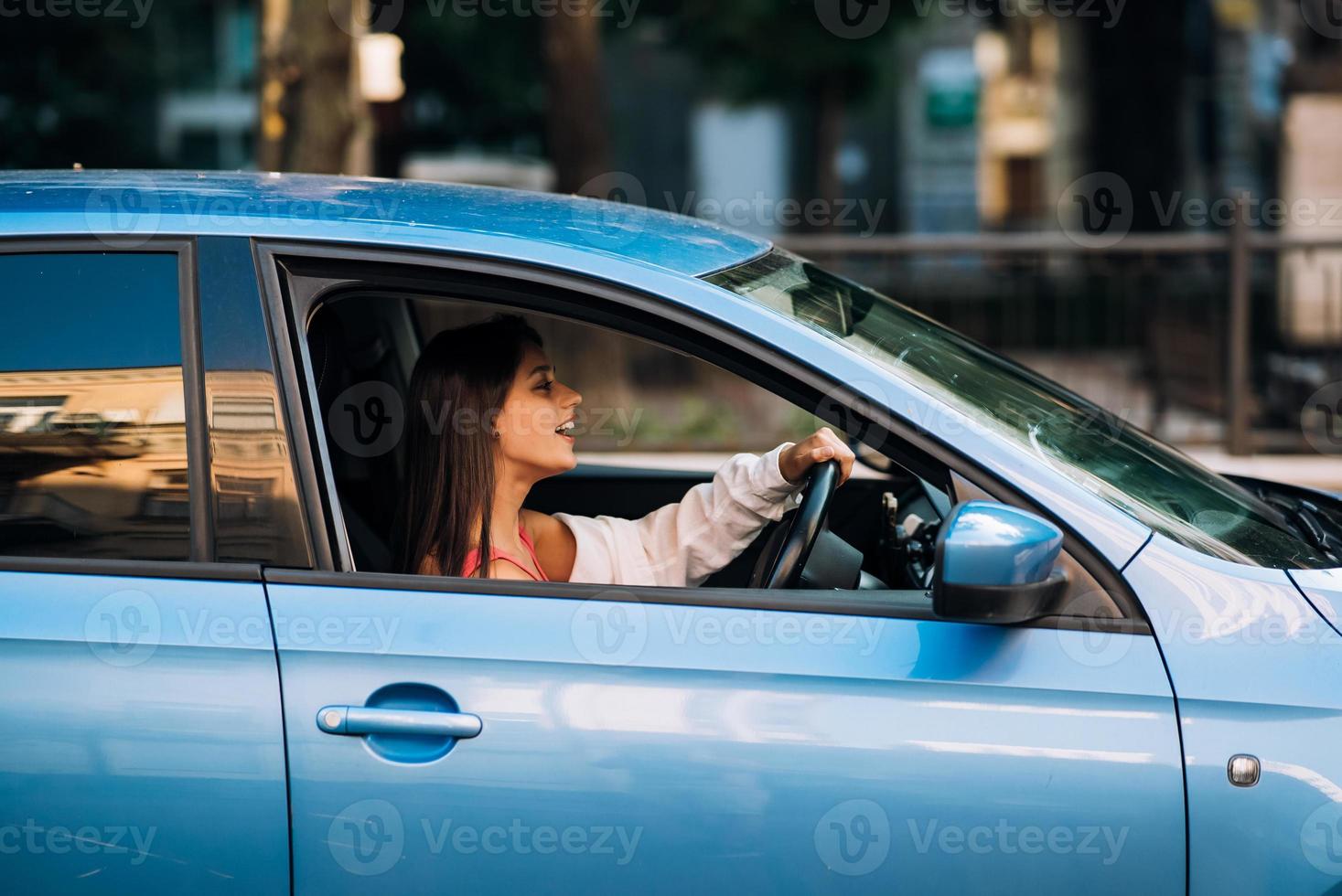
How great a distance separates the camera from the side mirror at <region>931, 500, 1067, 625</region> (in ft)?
6.61

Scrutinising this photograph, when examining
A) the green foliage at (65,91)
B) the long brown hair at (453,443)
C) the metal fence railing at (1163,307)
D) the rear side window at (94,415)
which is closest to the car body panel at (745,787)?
the rear side window at (94,415)

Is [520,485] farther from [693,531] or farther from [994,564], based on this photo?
[994,564]

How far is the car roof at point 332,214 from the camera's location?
2273mm

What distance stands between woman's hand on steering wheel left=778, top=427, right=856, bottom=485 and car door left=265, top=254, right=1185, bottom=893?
0.60 metres

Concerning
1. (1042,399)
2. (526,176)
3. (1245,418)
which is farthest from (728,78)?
(1042,399)

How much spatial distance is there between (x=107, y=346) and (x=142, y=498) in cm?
24

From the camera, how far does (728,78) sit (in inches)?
647

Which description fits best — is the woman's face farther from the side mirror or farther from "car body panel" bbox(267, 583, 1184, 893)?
the side mirror

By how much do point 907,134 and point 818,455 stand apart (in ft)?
78.0

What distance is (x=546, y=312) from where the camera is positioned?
2.31 meters

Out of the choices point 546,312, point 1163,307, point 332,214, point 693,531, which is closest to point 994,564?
point 546,312

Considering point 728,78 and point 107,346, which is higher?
point 728,78

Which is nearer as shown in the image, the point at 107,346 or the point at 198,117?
the point at 107,346

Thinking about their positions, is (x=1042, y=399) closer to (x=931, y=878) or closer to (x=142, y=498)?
(x=931, y=878)
